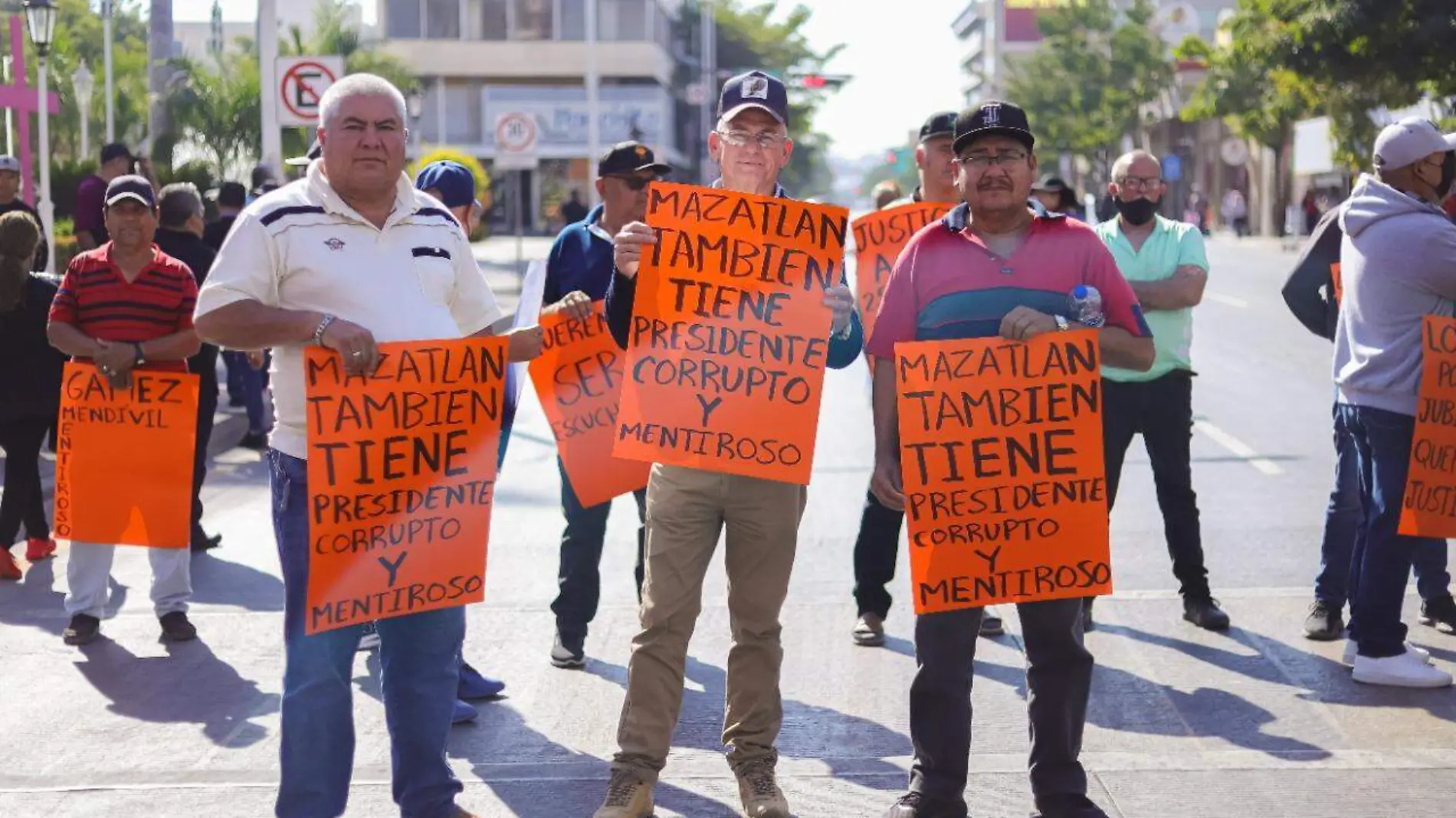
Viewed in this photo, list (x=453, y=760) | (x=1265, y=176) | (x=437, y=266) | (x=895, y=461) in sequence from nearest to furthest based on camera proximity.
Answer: (x=437, y=266), (x=895, y=461), (x=453, y=760), (x=1265, y=176)

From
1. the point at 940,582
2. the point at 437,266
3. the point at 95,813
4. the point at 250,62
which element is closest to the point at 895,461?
the point at 940,582

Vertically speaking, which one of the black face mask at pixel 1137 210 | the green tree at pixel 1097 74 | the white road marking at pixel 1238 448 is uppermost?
the green tree at pixel 1097 74

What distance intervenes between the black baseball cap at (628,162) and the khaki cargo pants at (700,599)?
68.4 inches

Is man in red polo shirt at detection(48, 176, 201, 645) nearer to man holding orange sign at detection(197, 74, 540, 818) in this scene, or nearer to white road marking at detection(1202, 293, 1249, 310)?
man holding orange sign at detection(197, 74, 540, 818)

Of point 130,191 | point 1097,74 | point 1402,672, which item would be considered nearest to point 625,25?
point 1097,74

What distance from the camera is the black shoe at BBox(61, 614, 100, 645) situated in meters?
7.96

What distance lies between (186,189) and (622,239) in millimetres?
5326

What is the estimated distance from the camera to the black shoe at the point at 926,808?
5285 mm

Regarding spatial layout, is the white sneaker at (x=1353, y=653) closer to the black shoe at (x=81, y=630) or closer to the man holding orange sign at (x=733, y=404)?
the man holding orange sign at (x=733, y=404)

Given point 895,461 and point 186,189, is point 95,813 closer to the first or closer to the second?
point 895,461

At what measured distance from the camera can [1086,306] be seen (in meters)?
5.16

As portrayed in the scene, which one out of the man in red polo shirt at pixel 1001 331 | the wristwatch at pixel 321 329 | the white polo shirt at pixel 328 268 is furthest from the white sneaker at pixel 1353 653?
the wristwatch at pixel 321 329

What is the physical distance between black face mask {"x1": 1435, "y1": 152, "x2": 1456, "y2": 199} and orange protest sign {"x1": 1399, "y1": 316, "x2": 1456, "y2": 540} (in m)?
0.47

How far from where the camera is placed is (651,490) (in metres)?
5.57
